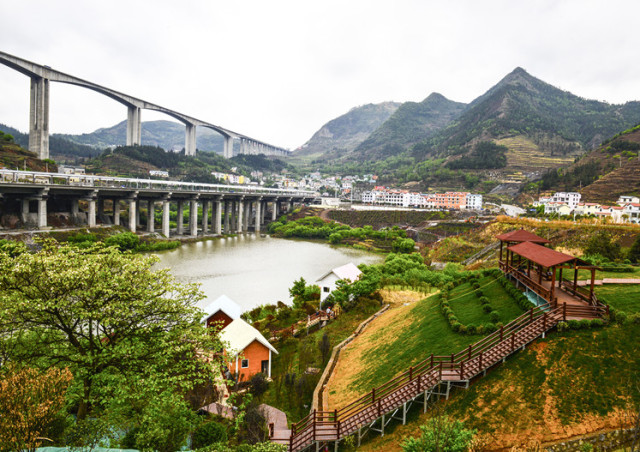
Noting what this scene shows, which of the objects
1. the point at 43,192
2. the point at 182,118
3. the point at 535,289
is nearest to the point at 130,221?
the point at 43,192

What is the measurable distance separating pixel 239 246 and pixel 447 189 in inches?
2923

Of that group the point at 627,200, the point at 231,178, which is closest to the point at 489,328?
the point at 627,200

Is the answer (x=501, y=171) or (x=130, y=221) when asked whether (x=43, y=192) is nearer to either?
(x=130, y=221)

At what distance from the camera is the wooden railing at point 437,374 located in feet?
31.4

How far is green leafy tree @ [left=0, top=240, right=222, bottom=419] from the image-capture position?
920 centimetres

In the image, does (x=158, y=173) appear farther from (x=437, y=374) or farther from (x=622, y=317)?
(x=622, y=317)

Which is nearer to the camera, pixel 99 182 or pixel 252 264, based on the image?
pixel 252 264

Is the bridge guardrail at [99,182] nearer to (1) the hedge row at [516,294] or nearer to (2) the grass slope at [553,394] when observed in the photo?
(1) the hedge row at [516,294]

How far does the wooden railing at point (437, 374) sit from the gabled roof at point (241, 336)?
5.10 meters

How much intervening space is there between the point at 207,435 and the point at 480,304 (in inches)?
426

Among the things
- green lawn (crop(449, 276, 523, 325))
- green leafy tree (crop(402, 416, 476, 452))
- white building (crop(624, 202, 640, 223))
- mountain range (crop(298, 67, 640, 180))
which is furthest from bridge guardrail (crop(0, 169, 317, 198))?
mountain range (crop(298, 67, 640, 180))

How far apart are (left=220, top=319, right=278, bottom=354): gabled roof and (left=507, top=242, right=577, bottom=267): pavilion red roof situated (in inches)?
409

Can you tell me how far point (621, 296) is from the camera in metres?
12.6

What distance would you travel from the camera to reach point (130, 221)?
174 ft
